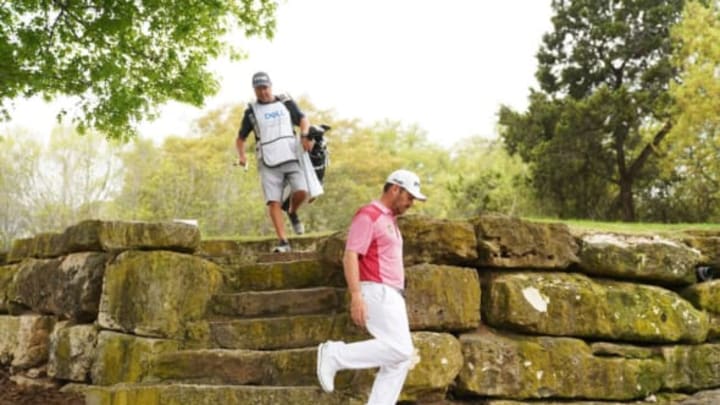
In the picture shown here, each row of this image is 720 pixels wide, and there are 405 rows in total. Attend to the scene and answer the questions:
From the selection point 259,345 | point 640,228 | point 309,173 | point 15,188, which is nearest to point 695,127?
point 640,228

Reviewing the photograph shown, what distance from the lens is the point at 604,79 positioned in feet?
99.1

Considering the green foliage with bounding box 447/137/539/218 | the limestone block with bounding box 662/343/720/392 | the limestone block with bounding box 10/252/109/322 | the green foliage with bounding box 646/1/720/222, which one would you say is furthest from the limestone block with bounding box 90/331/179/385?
the green foliage with bounding box 447/137/539/218

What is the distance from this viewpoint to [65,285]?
7426 mm

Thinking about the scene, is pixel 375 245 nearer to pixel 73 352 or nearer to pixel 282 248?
pixel 282 248

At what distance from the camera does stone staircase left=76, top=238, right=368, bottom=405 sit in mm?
5457

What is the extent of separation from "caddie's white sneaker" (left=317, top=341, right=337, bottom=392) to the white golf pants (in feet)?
0.49

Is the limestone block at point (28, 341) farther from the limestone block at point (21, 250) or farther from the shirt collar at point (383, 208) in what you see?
the shirt collar at point (383, 208)

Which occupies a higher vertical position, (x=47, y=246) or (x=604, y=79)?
(x=604, y=79)

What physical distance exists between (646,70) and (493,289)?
25.0 metres

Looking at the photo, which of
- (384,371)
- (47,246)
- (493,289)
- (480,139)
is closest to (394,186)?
(384,371)

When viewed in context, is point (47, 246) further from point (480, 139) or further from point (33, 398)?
point (480, 139)

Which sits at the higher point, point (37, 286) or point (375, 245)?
point (375, 245)

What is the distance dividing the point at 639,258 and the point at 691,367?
1.17m

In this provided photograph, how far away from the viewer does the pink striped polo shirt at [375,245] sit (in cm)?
507
